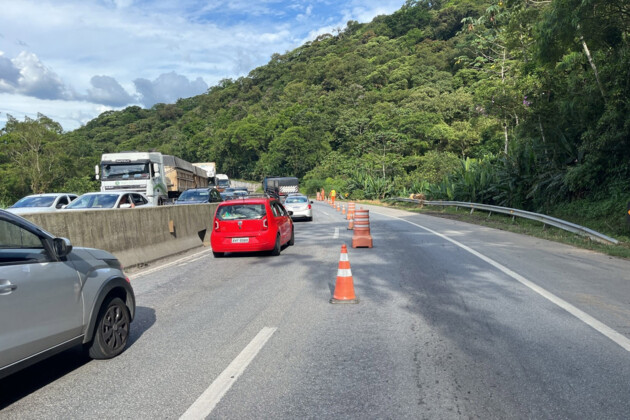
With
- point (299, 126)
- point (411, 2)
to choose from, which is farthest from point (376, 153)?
point (411, 2)

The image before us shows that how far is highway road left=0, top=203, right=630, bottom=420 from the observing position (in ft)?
12.2

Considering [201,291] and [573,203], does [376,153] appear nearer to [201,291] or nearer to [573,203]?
[573,203]

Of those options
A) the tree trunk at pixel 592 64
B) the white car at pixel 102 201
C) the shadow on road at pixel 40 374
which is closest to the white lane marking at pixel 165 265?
the white car at pixel 102 201

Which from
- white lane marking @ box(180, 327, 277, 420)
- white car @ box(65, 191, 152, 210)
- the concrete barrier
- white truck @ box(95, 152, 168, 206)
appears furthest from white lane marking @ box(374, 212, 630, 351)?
white truck @ box(95, 152, 168, 206)

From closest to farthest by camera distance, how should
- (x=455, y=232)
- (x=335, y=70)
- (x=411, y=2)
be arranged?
(x=455, y=232)
(x=335, y=70)
(x=411, y=2)

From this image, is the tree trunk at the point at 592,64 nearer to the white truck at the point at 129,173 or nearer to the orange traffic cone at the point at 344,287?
the orange traffic cone at the point at 344,287

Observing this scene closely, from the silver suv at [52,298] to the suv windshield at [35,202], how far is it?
1277 centimetres

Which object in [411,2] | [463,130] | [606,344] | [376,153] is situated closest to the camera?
[606,344]

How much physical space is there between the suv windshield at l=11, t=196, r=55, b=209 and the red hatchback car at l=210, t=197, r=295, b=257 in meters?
7.47

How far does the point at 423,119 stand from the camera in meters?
69.9

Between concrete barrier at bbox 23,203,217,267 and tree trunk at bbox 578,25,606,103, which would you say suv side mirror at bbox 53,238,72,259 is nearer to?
concrete barrier at bbox 23,203,217,267

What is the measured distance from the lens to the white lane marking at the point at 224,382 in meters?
3.64

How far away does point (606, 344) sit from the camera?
5.00 meters

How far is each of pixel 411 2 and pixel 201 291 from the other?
160701 millimetres
